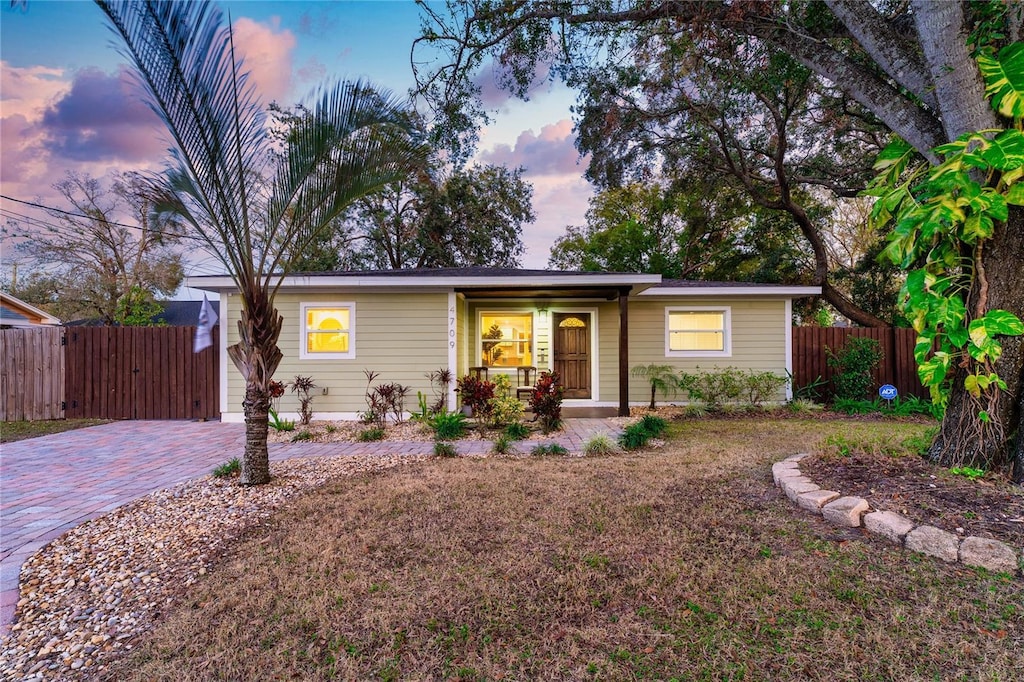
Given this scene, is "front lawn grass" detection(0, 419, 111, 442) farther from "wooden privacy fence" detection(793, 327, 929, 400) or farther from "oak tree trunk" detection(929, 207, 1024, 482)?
"wooden privacy fence" detection(793, 327, 929, 400)

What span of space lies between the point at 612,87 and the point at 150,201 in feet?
27.8

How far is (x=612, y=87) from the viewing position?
907 cm

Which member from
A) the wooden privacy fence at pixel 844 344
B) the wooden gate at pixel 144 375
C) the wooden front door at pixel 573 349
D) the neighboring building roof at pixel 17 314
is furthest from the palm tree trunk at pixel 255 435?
the neighboring building roof at pixel 17 314

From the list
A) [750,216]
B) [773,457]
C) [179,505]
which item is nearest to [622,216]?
[750,216]

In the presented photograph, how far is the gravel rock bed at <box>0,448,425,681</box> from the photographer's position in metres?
1.83

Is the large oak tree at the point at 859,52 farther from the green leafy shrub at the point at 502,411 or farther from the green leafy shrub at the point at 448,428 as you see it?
the green leafy shrub at the point at 448,428

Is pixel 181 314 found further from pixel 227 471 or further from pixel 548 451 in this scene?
pixel 548 451

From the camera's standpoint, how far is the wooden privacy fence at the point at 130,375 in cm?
798

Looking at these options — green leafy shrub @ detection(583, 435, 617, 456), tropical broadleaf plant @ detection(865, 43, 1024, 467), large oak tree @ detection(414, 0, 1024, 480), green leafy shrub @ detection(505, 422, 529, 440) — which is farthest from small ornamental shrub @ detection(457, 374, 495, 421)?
tropical broadleaf plant @ detection(865, 43, 1024, 467)

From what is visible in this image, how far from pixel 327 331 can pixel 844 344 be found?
32.5 ft

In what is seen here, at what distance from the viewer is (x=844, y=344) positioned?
8.62 m

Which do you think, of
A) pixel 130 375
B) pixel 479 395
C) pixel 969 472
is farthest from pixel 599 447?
pixel 130 375

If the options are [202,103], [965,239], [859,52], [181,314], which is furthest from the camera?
[181,314]

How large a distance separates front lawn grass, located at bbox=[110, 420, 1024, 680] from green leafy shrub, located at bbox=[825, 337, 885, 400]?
6638mm
